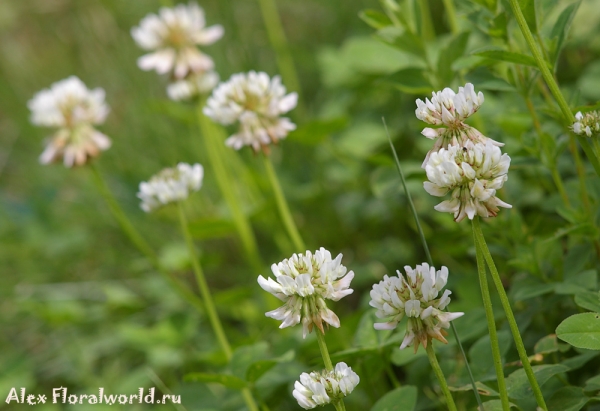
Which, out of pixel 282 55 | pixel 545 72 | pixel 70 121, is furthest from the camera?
pixel 282 55

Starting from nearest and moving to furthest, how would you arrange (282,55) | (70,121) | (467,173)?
(467,173) → (70,121) → (282,55)

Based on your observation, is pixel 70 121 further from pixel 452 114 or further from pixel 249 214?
pixel 452 114

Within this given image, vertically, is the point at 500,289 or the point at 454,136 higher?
the point at 454,136

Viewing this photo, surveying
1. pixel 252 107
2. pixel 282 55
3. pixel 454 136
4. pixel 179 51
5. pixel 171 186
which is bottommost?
pixel 454 136

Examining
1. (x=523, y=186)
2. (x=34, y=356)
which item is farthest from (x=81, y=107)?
(x=523, y=186)

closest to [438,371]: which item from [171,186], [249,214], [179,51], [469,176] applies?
A: [469,176]

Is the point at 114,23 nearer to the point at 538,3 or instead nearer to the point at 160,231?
the point at 160,231

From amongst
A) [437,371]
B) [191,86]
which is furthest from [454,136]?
[191,86]

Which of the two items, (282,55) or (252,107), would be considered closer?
(252,107)
